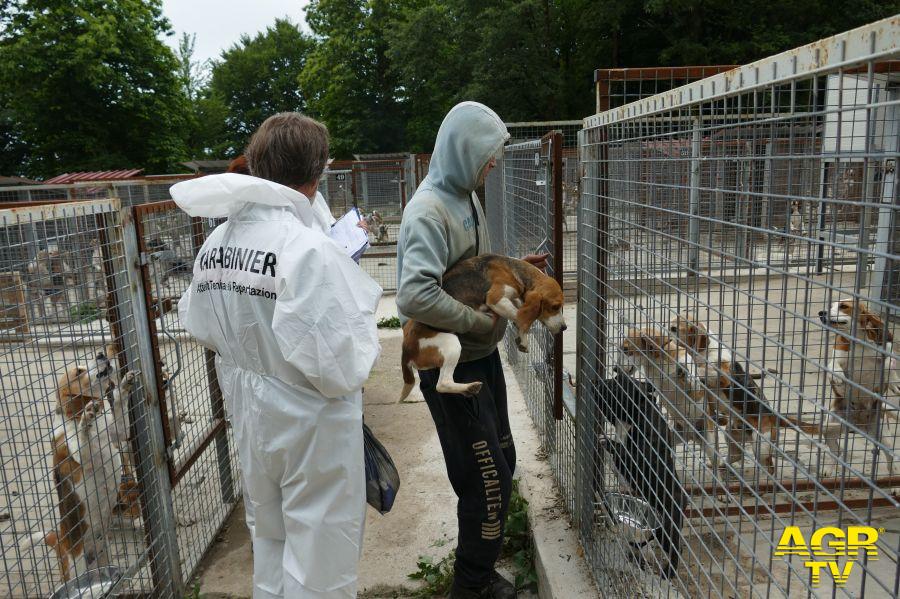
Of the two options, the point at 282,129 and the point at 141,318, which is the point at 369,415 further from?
the point at 282,129

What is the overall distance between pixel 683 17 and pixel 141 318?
26565mm

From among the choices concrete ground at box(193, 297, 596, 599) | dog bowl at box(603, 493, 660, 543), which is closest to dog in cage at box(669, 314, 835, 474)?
dog bowl at box(603, 493, 660, 543)

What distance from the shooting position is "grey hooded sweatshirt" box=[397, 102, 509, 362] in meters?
2.73

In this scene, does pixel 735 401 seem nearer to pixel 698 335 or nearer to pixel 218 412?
pixel 698 335

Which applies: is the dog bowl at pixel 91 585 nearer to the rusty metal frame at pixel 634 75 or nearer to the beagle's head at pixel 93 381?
the beagle's head at pixel 93 381

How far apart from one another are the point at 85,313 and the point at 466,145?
1.91m

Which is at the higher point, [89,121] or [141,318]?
[89,121]

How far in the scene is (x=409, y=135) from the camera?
3691 cm

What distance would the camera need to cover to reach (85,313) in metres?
2.97

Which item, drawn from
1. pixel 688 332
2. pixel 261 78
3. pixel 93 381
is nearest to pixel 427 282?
pixel 688 332

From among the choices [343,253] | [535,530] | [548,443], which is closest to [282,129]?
[343,253]

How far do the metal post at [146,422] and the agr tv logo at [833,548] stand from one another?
2849 millimetres

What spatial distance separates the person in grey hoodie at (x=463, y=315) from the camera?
9.06 feet

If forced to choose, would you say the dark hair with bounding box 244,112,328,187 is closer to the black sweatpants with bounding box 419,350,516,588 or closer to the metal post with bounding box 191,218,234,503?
the black sweatpants with bounding box 419,350,516,588
